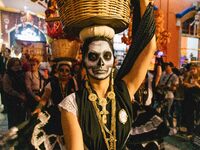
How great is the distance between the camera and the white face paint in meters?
1.79

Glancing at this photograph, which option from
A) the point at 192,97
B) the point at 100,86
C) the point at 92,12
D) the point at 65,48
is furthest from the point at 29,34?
the point at 92,12

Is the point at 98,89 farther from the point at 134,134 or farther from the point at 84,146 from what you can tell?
the point at 134,134

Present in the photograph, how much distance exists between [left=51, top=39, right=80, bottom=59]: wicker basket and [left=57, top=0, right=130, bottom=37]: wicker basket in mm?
1616

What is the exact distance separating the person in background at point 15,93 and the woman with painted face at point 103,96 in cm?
355

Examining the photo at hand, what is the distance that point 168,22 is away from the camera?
11.9 meters

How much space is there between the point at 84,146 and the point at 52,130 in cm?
82

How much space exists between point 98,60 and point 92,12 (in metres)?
0.30

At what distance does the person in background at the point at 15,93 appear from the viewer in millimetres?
5168

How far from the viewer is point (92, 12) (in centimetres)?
163

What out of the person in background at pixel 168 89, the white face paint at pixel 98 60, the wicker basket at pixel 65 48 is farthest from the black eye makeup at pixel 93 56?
the person in background at pixel 168 89

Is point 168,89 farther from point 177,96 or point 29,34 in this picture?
point 29,34

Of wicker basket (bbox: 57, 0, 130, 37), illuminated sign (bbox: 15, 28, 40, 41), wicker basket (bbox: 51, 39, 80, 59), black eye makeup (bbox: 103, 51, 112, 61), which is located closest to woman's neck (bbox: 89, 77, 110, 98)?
black eye makeup (bbox: 103, 51, 112, 61)

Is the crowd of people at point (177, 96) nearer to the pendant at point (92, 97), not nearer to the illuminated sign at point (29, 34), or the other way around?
the pendant at point (92, 97)

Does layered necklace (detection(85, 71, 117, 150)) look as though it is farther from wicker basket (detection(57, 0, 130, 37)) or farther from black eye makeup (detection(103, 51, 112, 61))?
wicker basket (detection(57, 0, 130, 37))
